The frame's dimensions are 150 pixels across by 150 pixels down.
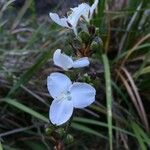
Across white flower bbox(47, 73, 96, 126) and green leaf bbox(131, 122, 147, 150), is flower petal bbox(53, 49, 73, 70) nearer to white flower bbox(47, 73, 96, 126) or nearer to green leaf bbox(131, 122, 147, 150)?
white flower bbox(47, 73, 96, 126)

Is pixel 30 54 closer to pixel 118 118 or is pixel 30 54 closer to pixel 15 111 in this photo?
pixel 15 111

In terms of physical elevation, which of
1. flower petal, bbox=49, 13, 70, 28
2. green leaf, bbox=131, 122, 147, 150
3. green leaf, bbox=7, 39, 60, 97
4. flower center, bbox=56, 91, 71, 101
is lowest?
green leaf, bbox=131, 122, 147, 150

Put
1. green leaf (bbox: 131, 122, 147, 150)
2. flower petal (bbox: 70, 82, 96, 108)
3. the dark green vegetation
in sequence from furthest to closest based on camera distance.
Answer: the dark green vegetation < green leaf (bbox: 131, 122, 147, 150) < flower petal (bbox: 70, 82, 96, 108)

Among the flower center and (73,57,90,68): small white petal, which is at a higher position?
(73,57,90,68): small white petal

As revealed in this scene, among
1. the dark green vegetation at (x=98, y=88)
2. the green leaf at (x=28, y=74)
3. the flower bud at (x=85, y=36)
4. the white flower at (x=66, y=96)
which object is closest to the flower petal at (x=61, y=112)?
the white flower at (x=66, y=96)

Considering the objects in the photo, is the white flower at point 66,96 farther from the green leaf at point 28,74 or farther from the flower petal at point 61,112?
the green leaf at point 28,74

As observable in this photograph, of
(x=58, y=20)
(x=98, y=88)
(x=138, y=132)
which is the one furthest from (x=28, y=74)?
(x=58, y=20)

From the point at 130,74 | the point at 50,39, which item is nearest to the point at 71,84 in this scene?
the point at 130,74

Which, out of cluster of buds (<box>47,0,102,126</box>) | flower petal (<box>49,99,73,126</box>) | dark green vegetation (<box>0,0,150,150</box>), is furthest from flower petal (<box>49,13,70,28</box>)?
dark green vegetation (<box>0,0,150,150</box>)
